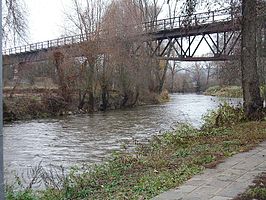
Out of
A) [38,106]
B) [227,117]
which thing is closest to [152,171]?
[227,117]

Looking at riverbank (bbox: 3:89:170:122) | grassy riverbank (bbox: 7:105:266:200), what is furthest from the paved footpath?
riverbank (bbox: 3:89:170:122)

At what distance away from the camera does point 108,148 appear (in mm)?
14641

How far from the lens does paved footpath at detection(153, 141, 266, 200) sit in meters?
5.38

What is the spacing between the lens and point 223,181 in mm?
6109

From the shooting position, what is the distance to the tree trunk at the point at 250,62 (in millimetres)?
13664

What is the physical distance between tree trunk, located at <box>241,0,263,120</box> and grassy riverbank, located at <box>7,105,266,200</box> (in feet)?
8.26

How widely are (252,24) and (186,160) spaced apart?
746 centimetres

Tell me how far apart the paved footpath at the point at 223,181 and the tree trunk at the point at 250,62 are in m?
6.59

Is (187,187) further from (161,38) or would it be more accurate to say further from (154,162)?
(161,38)

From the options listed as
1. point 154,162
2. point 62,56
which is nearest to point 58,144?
point 154,162

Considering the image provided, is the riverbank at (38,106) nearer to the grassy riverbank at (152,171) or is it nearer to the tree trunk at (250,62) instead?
the tree trunk at (250,62)

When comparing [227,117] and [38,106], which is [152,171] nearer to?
[227,117]

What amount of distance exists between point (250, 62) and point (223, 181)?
878cm

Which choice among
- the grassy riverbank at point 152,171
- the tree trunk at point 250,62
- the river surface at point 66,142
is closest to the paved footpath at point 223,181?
the grassy riverbank at point 152,171
